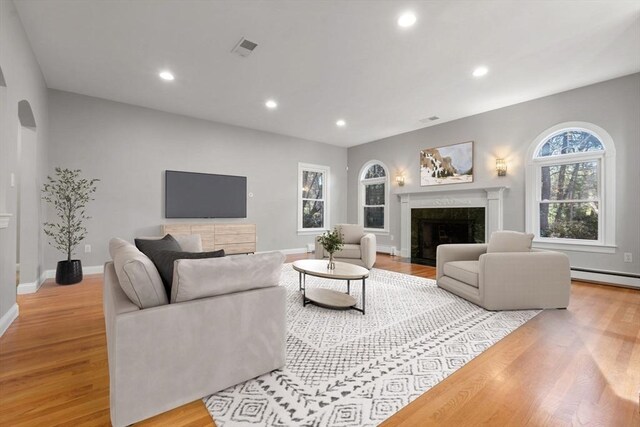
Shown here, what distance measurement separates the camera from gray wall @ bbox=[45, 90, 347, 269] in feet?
14.8

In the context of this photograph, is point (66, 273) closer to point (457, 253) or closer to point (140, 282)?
point (140, 282)

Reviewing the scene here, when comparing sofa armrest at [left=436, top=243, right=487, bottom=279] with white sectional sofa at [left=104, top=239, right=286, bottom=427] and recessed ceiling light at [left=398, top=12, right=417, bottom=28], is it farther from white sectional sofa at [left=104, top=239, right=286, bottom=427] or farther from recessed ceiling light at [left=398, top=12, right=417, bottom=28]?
white sectional sofa at [left=104, top=239, right=286, bottom=427]

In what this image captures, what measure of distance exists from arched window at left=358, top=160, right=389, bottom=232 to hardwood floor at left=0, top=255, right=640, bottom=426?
4.54m

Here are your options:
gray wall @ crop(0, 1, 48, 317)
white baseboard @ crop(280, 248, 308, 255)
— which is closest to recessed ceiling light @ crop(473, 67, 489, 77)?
gray wall @ crop(0, 1, 48, 317)

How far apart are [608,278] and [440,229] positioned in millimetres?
2494

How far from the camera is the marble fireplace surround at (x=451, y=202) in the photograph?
16.8 ft

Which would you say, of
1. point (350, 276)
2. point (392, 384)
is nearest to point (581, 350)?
point (392, 384)

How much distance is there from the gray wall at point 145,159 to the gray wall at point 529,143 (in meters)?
2.73

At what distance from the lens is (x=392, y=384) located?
1.70 m

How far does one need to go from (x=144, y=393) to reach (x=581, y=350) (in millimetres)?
2880

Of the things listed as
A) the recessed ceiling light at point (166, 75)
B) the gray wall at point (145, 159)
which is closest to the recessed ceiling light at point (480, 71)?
the recessed ceiling light at point (166, 75)

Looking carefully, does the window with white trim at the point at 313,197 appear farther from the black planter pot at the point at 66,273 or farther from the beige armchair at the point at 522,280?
the beige armchair at the point at 522,280

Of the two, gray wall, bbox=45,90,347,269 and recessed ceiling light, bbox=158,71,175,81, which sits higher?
recessed ceiling light, bbox=158,71,175,81

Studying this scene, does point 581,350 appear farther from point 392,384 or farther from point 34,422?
point 34,422
